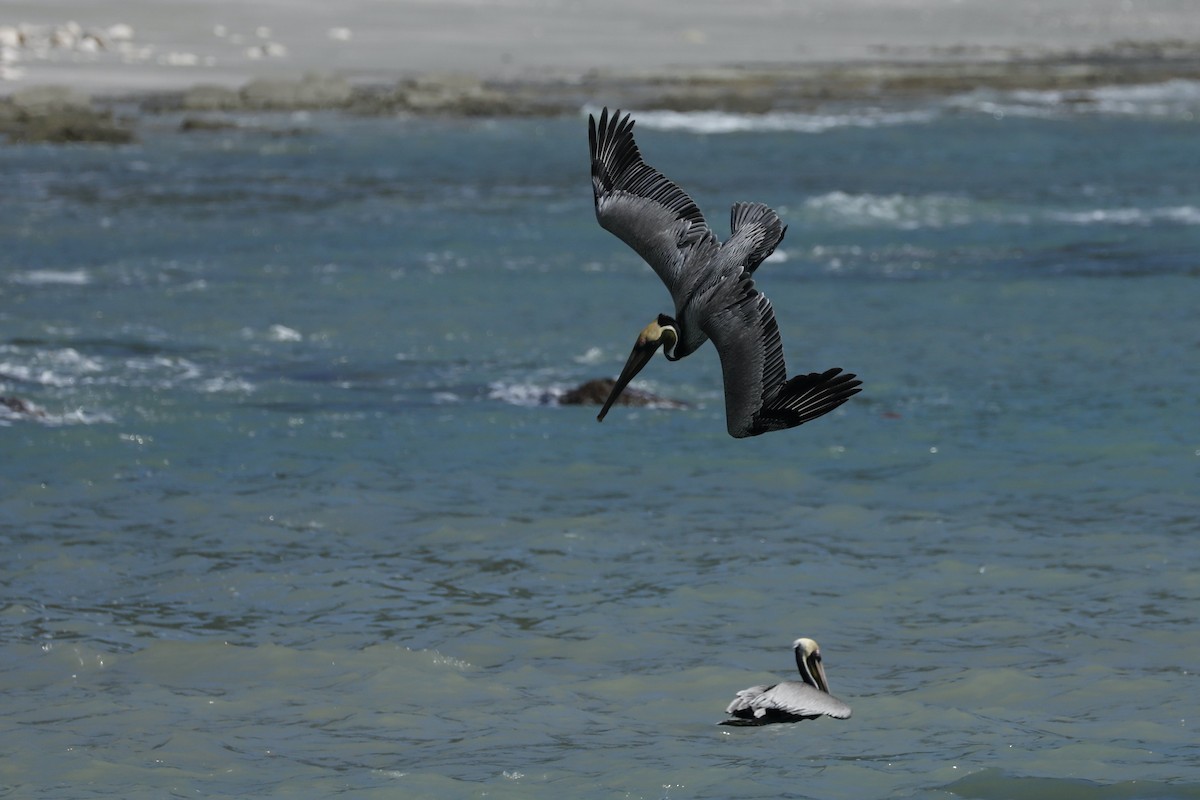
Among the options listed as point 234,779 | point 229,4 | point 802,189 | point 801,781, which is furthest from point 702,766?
point 229,4

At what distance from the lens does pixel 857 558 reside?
536 inches

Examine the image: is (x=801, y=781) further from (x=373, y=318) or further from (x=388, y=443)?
(x=373, y=318)

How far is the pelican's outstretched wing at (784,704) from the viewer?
31.9ft

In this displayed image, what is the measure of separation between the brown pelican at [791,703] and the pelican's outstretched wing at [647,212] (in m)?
2.22

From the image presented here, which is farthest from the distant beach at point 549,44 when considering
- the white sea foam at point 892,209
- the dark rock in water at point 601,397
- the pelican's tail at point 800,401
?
the pelican's tail at point 800,401

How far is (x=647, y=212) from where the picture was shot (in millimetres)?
9070

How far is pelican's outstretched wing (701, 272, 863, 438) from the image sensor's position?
28.0ft

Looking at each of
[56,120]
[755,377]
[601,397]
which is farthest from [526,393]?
[56,120]

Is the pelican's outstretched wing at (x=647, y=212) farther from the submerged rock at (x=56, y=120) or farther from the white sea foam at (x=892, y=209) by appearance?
the submerged rock at (x=56, y=120)

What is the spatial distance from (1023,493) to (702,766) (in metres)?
6.83

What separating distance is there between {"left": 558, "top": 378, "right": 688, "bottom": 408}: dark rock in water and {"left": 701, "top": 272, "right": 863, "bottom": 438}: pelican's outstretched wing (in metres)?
10.3

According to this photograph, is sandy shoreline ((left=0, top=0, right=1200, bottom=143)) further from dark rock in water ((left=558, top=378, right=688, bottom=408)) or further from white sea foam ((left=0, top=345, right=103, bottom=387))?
dark rock in water ((left=558, top=378, right=688, bottom=408))

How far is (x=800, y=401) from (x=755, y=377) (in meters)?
0.23

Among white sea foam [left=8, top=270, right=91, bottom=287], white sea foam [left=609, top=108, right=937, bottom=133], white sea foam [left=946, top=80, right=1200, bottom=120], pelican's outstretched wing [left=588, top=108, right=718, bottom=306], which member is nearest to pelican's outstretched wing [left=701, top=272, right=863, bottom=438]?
pelican's outstretched wing [left=588, top=108, right=718, bottom=306]
